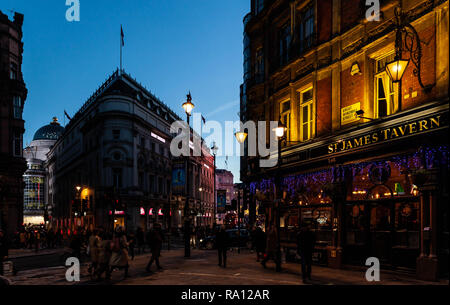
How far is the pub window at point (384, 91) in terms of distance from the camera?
13.9 m

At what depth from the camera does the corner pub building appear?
1176 cm

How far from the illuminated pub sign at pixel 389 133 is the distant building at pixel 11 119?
3340 cm

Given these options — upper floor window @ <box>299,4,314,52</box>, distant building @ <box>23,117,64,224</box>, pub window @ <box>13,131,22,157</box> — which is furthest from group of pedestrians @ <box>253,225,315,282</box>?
distant building @ <box>23,117,64,224</box>

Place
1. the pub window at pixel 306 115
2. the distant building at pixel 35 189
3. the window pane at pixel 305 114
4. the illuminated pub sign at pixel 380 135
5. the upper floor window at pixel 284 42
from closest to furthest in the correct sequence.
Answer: the illuminated pub sign at pixel 380 135, the pub window at pixel 306 115, the window pane at pixel 305 114, the upper floor window at pixel 284 42, the distant building at pixel 35 189

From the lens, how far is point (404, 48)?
516 inches

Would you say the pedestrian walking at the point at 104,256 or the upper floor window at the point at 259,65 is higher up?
the upper floor window at the point at 259,65

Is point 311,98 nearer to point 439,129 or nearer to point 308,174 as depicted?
point 308,174

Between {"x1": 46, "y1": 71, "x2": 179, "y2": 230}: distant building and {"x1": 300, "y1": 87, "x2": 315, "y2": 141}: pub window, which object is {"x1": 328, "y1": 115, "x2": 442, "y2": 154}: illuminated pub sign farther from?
{"x1": 46, "y1": 71, "x2": 179, "y2": 230}: distant building

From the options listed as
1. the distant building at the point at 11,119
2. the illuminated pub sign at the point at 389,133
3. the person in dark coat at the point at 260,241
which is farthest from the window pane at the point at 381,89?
the distant building at the point at 11,119

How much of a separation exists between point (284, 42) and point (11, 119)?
1191 inches

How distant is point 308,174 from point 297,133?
8.39 ft

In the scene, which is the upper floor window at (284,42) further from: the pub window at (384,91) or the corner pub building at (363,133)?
the pub window at (384,91)

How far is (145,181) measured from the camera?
5650cm

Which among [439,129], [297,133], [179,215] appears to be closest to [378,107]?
[439,129]
